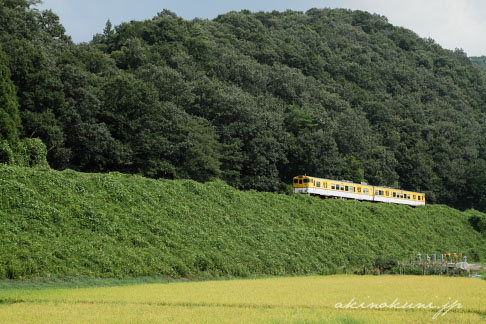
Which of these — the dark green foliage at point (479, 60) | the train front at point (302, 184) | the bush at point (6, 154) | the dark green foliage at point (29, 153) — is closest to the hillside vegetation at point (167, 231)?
the train front at point (302, 184)

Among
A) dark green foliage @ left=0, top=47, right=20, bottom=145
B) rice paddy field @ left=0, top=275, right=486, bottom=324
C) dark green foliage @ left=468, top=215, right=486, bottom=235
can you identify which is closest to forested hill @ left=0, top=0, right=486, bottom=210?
dark green foliage @ left=0, top=47, right=20, bottom=145

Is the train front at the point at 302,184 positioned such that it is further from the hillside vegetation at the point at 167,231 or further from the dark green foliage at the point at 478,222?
the dark green foliage at the point at 478,222

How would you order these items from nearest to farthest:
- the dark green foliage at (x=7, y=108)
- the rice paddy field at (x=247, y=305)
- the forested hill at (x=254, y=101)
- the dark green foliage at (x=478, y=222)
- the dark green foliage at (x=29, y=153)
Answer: the rice paddy field at (x=247, y=305), the dark green foliage at (x=29, y=153), the dark green foliage at (x=7, y=108), the forested hill at (x=254, y=101), the dark green foliage at (x=478, y=222)

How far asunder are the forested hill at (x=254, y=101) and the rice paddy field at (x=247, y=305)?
14.8 meters

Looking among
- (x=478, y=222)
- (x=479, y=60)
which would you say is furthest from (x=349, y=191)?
(x=479, y=60)

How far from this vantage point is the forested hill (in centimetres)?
2920

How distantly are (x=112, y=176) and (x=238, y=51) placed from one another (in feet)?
125

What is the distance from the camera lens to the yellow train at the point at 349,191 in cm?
3319

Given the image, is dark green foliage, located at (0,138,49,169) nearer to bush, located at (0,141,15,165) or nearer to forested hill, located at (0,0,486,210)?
bush, located at (0,141,15,165)

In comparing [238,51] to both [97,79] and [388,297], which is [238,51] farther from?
[388,297]

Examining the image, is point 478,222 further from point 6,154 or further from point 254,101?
point 6,154

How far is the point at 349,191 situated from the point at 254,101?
1142cm

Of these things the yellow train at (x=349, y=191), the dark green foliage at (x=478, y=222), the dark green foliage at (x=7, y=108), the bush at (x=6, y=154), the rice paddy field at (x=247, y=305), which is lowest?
the rice paddy field at (x=247, y=305)

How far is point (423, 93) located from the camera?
6575 centimetres
